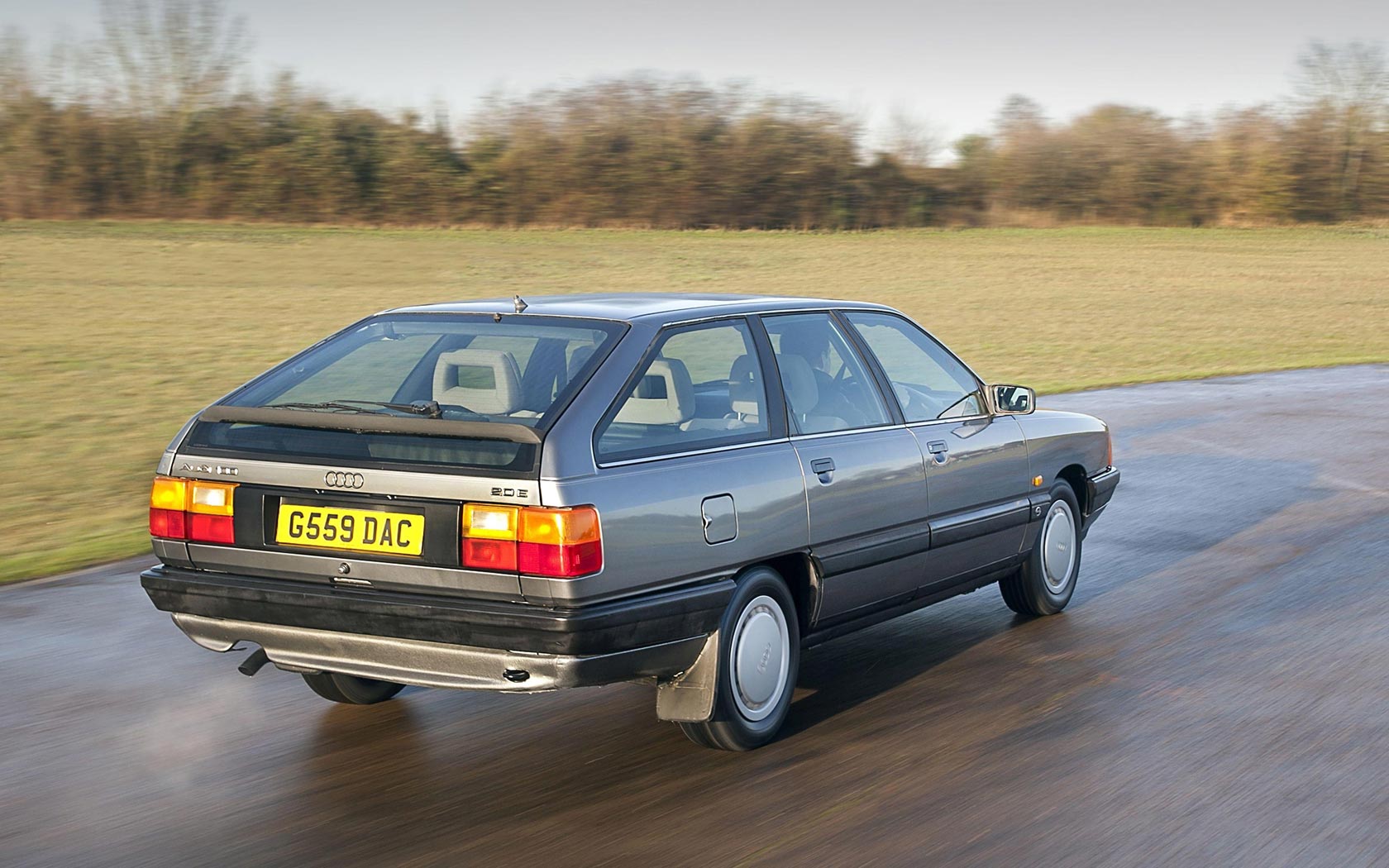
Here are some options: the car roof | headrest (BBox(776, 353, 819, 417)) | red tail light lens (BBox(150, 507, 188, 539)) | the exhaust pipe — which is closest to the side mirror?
the car roof

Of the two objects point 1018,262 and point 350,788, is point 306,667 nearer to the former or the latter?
point 350,788

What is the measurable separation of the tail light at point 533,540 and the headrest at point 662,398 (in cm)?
48

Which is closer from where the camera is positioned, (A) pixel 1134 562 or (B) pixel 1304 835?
(B) pixel 1304 835

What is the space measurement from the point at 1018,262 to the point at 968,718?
1658 inches

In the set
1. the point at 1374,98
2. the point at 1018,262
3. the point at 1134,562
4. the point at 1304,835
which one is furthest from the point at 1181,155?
the point at 1304,835

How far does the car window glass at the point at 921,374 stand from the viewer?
20.1ft

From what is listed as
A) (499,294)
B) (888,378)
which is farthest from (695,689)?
(499,294)

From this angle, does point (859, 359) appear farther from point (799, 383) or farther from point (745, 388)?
point (745, 388)

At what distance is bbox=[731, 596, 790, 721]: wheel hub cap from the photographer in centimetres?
492

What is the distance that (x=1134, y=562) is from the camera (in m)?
8.08

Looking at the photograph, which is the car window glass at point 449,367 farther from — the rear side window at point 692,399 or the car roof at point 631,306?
the rear side window at point 692,399

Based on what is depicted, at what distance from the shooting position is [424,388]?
17.1ft

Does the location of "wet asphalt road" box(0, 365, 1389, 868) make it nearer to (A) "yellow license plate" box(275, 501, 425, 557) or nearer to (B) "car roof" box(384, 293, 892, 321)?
(A) "yellow license plate" box(275, 501, 425, 557)

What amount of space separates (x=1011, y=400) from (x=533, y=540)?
119 inches
